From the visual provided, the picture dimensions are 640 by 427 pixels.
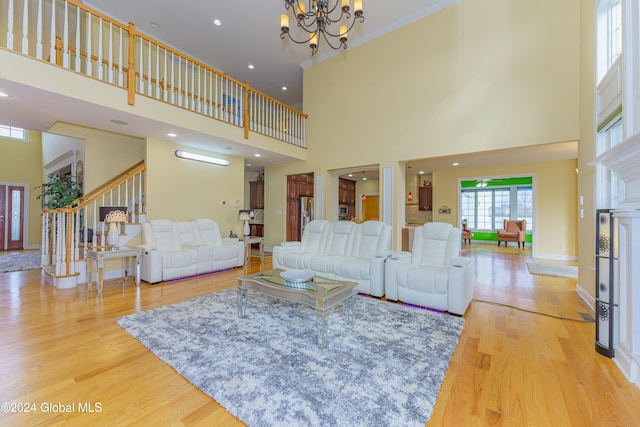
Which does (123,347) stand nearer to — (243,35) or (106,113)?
(106,113)

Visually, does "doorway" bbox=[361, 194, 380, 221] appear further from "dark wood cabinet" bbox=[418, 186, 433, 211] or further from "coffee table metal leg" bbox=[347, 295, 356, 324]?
"coffee table metal leg" bbox=[347, 295, 356, 324]

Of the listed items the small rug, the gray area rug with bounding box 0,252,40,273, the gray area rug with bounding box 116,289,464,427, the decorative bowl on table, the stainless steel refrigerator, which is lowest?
the gray area rug with bounding box 0,252,40,273

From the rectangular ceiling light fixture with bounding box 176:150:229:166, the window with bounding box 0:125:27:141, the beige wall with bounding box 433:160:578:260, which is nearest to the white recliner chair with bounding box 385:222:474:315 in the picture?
the rectangular ceiling light fixture with bounding box 176:150:229:166

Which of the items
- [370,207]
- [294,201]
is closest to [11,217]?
[294,201]

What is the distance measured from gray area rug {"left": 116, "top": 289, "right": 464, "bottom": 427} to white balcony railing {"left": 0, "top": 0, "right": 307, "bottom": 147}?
3524mm

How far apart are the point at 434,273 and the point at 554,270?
4.30 meters

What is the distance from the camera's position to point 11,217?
8625 millimetres

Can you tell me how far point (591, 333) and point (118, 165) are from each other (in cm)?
833

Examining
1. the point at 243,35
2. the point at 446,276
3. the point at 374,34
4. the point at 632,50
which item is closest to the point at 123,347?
the point at 446,276

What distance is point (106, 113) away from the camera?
13.3 feet

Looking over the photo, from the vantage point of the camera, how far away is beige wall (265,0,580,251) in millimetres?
4223

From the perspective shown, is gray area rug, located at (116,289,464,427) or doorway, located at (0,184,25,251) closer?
gray area rug, located at (116,289,464,427)

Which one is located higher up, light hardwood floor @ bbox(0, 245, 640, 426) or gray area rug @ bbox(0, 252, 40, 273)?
gray area rug @ bbox(0, 252, 40, 273)

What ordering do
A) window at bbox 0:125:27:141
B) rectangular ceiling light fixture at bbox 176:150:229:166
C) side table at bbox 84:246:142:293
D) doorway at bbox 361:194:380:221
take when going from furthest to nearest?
doorway at bbox 361:194:380:221, window at bbox 0:125:27:141, rectangular ceiling light fixture at bbox 176:150:229:166, side table at bbox 84:246:142:293
